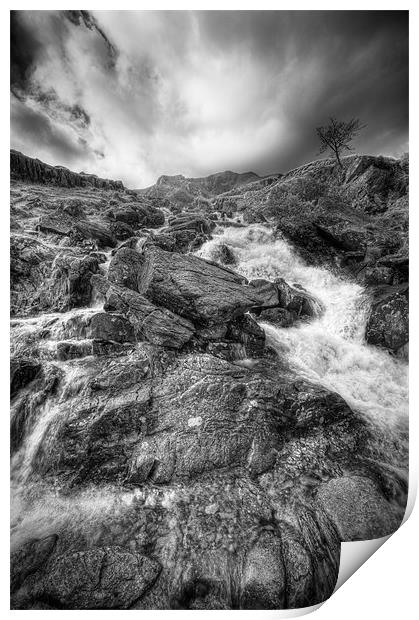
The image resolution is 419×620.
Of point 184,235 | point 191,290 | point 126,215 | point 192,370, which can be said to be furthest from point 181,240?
point 192,370

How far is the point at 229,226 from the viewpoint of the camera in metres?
14.0

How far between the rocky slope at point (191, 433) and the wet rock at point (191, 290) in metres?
0.05

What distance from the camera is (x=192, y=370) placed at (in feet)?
15.7

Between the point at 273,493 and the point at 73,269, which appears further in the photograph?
the point at 73,269

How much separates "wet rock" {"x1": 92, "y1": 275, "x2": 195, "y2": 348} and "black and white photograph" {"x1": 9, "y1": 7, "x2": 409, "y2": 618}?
0.15ft

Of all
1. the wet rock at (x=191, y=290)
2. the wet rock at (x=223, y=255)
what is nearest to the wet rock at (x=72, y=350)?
the wet rock at (x=191, y=290)

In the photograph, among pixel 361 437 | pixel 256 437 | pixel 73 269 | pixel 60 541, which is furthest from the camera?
pixel 73 269

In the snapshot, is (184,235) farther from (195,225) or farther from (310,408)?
(310,408)

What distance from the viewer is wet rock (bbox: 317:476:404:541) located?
10.7 ft

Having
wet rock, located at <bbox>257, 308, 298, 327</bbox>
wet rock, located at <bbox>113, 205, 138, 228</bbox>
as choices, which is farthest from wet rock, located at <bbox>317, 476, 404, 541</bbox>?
wet rock, located at <bbox>113, 205, 138, 228</bbox>

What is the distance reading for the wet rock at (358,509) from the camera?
325 centimetres
